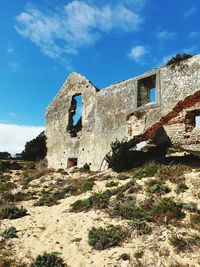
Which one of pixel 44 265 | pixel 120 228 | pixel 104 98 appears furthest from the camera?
pixel 104 98

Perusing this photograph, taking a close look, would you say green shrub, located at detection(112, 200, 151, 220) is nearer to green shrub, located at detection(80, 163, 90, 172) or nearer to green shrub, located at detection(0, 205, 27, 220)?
green shrub, located at detection(0, 205, 27, 220)

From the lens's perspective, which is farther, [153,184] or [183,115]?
[183,115]

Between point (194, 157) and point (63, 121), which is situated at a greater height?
point (63, 121)

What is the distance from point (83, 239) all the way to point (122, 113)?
11.7 m

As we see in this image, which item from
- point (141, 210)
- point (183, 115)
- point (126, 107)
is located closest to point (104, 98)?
point (126, 107)

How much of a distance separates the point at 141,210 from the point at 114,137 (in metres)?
10.3

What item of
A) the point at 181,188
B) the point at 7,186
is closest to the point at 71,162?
the point at 7,186

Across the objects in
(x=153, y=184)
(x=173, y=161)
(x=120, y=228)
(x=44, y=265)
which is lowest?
(x=44, y=265)

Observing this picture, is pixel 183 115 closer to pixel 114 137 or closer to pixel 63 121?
pixel 114 137

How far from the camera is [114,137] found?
21.4m

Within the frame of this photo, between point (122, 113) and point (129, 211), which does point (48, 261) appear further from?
point (122, 113)

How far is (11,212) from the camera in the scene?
44.2 ft

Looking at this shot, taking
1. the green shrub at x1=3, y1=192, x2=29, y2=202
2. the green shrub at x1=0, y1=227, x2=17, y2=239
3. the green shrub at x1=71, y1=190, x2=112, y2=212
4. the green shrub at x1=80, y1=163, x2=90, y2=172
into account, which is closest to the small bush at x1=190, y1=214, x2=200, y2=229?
the green shrub at x1=71, y1=190, x2=112, y2=212

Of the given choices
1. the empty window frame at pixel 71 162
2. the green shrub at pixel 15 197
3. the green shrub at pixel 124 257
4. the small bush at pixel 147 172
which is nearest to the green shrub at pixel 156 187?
the small bush at pixel 147 172
